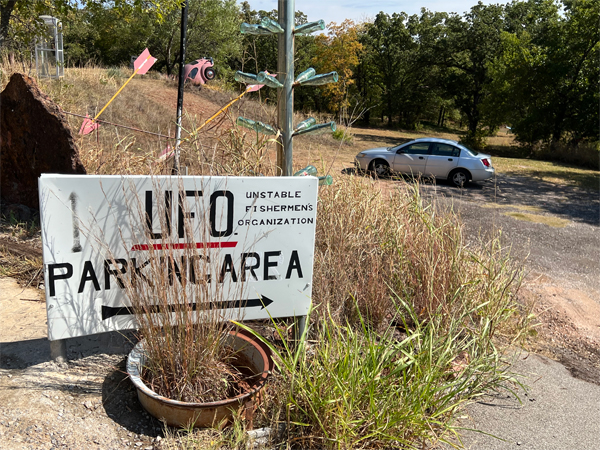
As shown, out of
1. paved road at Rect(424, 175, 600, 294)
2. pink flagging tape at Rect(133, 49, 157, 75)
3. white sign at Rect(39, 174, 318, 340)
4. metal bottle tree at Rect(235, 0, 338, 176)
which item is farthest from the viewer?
paved road at Rect(424, 175, 600, 294)

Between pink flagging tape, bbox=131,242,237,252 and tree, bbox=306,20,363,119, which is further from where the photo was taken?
tree, bbox=306,20,363,119

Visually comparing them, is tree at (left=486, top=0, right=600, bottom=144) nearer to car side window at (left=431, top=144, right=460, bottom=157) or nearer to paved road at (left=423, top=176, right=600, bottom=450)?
paved road at (left=423, top=176, right=600, bottom=450)

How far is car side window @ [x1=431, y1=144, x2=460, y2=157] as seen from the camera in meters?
14.5

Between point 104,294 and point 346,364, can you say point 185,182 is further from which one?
point 346,364

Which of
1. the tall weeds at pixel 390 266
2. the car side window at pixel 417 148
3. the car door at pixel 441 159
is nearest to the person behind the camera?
the tall weeds at pixel 390 266

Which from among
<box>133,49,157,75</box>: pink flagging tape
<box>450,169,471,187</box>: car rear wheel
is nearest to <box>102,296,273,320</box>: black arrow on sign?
<box>133,49,157,75</box>: pink flagging tape

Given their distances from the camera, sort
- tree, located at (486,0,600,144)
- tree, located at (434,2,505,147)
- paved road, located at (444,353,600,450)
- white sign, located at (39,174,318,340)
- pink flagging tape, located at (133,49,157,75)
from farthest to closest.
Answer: tree, located at (434,2,505,147)
tree, located at (486,0,600,144)
pink flagging tape, located at (133,49,157,75)
paved road, located at (444,353,600,450)
white sign, located at (39,174,318,340)

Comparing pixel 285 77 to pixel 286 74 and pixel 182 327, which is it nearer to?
pixel 286 74

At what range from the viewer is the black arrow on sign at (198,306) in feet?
8.63

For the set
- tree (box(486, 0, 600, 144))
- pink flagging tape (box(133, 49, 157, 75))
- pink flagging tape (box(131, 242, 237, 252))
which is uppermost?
tree (box(486, 0, 600, 144))

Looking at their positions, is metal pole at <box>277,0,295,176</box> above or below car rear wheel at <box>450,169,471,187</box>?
above

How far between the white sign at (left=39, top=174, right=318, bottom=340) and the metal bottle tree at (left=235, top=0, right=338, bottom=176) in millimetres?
522

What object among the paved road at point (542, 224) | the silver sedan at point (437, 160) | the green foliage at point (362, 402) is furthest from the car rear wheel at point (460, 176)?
the green foliage at point (362, 402)

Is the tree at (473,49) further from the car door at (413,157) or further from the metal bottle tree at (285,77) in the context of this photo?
the metal bottle tree at (285,77)
